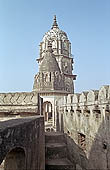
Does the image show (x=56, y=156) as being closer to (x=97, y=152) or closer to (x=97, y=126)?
(x=97, y=152)

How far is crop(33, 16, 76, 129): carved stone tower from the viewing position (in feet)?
61.3

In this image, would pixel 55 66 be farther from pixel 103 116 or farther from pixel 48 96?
pixel 103 116

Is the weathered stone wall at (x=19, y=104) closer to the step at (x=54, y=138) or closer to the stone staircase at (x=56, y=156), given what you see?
the stone staircase at (x=56, y=156)

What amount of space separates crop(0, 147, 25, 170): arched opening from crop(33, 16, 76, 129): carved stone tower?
14236 millimetres

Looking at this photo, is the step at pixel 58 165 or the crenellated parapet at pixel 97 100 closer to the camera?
the crenellated parapet at pixel 97 100

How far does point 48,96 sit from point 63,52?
1322cm

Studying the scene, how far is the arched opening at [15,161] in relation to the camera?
3443mm

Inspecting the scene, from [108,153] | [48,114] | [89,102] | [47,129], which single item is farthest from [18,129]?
[48,114]

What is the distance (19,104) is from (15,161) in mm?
6678

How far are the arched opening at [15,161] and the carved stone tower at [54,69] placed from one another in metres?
14.2

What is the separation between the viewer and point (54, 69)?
2103cm

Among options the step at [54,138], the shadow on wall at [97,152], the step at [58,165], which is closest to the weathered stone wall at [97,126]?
the shadow on wall at [97,152]

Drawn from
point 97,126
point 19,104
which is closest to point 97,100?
point 97,126

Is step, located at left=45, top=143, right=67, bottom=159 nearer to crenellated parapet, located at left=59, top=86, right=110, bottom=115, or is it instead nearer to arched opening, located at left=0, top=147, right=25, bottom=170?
crenellated parapet, located at left=59, top=86, right=110, bottom=115
